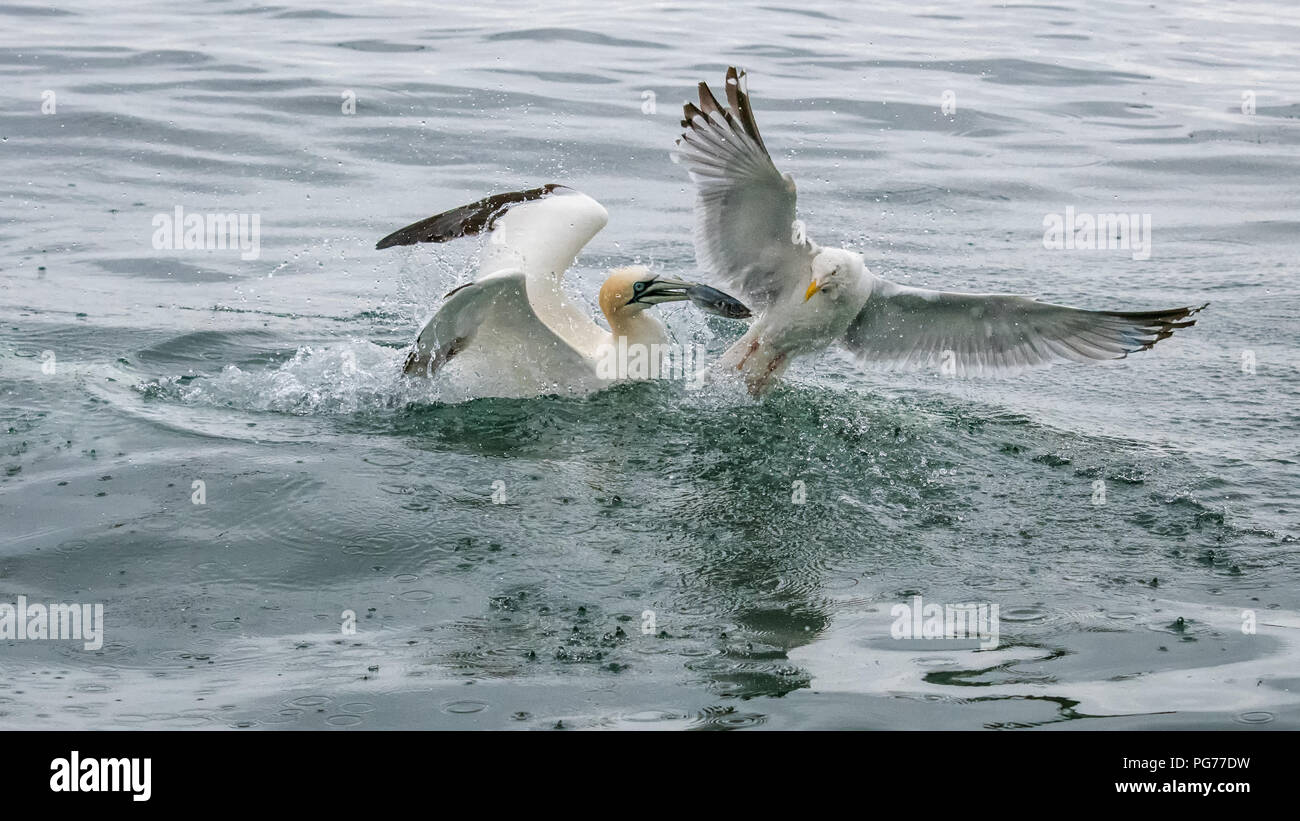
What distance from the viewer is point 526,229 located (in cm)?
793

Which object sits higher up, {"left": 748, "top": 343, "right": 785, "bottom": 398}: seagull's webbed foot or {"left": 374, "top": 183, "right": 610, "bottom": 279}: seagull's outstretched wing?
{"left": 374, "top": 183, "right": 610, "bottom": 279}: seagull's outstretched wing

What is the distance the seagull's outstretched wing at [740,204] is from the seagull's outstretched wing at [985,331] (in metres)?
0.47

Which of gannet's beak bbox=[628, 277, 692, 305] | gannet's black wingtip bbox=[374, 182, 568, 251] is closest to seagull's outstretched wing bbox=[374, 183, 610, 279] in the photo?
gannet's black wingtip bbox=[374, 182, 568, 251]

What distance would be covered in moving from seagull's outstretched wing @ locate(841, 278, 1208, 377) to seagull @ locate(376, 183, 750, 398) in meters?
0.73

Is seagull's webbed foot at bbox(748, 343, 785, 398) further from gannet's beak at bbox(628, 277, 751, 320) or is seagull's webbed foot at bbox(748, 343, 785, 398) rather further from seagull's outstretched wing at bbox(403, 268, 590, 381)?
seagull's outstretched wing at bbox(403, 268, 590, 381)

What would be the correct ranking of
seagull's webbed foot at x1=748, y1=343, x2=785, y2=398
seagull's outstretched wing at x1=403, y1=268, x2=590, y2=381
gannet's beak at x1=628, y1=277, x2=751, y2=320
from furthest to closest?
seagull's webbed foot at x1=748, y1=343, x2=785, y2=398, gannet's beak at x1=628, y1=277, x2=751, y2=320, seagull's outstretched wing at x1=403, y1=268, x2=590, y2=381

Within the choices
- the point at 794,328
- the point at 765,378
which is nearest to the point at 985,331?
the point at 794,328

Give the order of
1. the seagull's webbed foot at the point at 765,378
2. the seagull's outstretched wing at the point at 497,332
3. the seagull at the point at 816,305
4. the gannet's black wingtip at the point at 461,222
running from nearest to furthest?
the seagull's outstretched wing at the point at 497,332, the seagull at the point at 816,305, the seagull's webbed foot at the point at 765,378, the gannet's black wingtip at the point at 461,222

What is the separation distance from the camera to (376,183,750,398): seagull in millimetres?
7074

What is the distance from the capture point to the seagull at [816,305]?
6.84m

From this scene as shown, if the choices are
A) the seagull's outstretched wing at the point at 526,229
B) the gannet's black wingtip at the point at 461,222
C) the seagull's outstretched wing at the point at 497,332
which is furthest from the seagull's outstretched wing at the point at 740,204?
the gannet's black wingtip at the point at 461,222

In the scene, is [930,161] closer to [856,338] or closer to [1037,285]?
[1037,285]

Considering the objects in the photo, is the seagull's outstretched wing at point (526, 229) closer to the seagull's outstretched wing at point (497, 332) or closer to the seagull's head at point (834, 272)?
the seagull's outstretched wing at point (497, 332)

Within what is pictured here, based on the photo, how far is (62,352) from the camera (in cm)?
788
